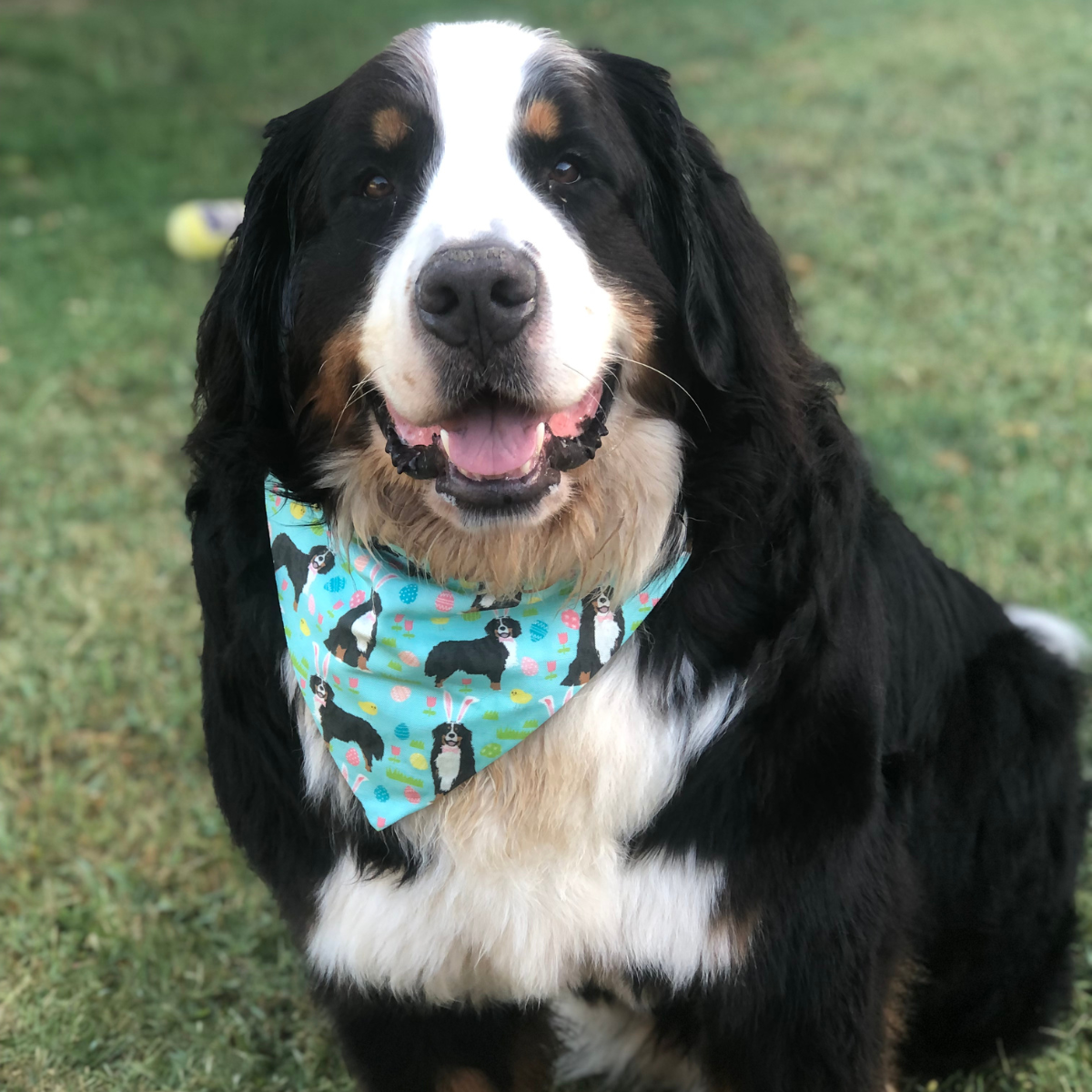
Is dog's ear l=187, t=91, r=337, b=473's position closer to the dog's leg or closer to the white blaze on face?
the white blaze on face

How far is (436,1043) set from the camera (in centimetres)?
226

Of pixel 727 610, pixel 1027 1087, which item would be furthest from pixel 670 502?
pixel 1027 1087

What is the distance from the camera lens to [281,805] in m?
2.20

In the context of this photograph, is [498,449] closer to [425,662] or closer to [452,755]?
[425,662]

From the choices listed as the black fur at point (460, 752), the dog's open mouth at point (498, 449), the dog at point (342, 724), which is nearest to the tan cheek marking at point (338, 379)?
the dog's open mouth at point (498, 449)

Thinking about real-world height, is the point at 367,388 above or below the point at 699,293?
below

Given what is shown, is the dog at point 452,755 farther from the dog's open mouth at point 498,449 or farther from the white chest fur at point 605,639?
the dog's open mouth at point 498,449

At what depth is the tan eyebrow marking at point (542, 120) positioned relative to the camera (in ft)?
6.59

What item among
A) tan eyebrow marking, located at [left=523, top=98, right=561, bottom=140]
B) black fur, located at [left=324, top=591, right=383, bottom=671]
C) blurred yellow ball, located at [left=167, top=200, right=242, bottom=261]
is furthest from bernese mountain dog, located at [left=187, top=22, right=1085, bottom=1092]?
blurred yellow ball, located at [left=167, top=200, right=242, bottom=261]

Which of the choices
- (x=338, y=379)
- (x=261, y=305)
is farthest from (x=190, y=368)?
(x=338, y=379)

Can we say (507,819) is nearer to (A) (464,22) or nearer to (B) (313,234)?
(B) (313,234)

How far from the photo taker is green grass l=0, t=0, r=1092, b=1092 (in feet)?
9.35

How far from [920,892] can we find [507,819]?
79cm

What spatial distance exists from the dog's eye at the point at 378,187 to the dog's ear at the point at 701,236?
402 mm
